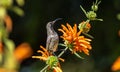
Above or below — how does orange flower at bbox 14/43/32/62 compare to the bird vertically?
below

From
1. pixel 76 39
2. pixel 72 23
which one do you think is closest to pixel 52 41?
pixel 76 39

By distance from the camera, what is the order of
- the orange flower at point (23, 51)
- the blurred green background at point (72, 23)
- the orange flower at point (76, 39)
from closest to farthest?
1. the orange flower at point (76, 39)
2. the orange flower at point (23, 51)
3. the blurred green background at point (72, 23)

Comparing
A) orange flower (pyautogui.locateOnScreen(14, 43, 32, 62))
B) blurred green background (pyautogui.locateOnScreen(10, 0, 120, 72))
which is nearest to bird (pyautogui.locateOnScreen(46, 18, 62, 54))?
orange flower (pyautogui.locateOnScreen(14, 43, 32, 62))

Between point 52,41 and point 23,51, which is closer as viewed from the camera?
point 52,41

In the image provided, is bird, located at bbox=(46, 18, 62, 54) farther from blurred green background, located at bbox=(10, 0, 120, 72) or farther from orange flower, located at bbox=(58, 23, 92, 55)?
blurred green background, located at bbox=(10, 0, 120, 72)

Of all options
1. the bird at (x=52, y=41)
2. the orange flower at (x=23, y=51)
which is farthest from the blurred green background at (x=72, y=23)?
the bird at (x=52, y=41)

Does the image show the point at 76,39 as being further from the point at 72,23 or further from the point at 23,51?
the point at 72,23

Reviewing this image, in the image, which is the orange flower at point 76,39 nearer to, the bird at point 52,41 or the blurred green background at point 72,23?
the bird at point 52,41

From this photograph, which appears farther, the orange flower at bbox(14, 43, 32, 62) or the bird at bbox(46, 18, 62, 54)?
the orange flower at bbox(14, 43, 32, 62)
